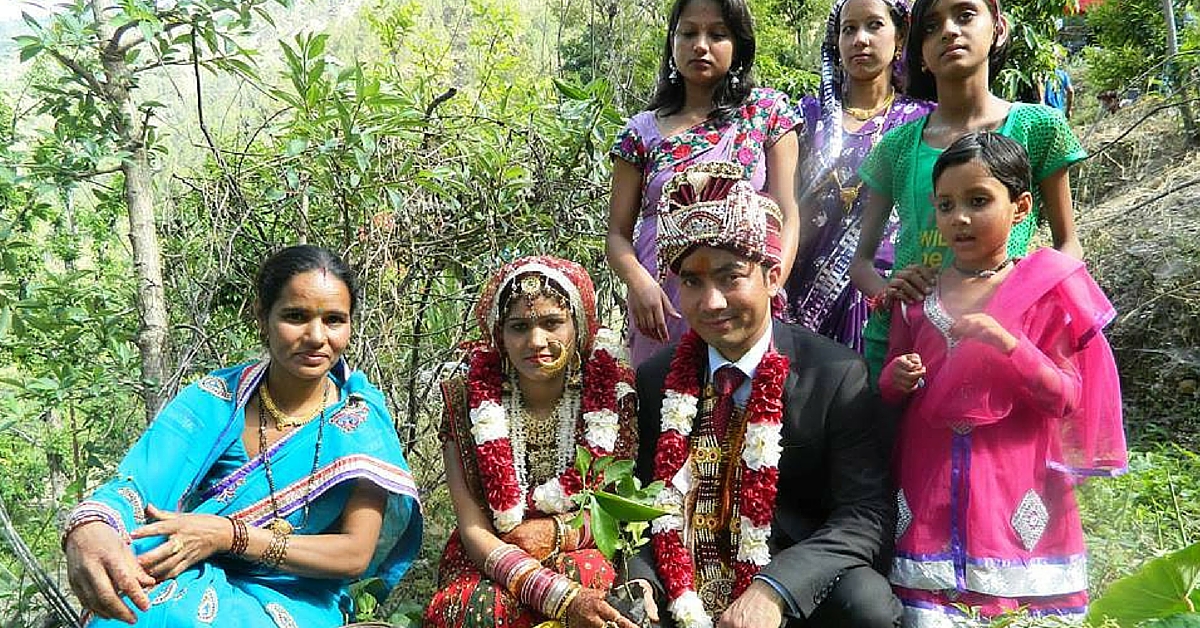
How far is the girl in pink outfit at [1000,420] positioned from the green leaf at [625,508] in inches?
31.5

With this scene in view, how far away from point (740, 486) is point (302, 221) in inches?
84.5

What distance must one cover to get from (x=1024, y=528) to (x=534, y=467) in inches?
53.4

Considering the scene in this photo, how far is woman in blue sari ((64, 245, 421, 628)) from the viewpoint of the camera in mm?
2496

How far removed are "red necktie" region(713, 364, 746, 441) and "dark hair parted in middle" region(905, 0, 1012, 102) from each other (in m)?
1.16

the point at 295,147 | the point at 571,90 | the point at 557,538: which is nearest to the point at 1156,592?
the point at 557,538

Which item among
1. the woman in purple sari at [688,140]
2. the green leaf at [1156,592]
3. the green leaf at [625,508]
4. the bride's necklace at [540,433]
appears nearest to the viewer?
the green leaf at [1156,592]

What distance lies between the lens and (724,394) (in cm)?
271

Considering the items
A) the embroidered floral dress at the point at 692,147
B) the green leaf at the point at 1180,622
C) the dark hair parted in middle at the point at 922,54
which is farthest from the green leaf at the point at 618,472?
the dark hair parted in middle at the point at 922,54

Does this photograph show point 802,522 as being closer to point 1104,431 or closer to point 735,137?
point 1104,431

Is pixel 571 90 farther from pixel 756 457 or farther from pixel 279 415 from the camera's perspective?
pixel 756 457

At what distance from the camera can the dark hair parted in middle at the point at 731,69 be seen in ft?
10.4

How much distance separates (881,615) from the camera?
95.0 inches

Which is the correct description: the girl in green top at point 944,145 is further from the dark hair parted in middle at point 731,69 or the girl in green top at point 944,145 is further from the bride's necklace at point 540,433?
the bride's necklace at point 540,433

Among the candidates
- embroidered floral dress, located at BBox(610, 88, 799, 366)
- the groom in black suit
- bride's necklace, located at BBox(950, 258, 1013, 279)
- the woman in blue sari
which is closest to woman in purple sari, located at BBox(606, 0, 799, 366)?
embroidered floral dress, located at BBox(610, 88, 799, 366)
